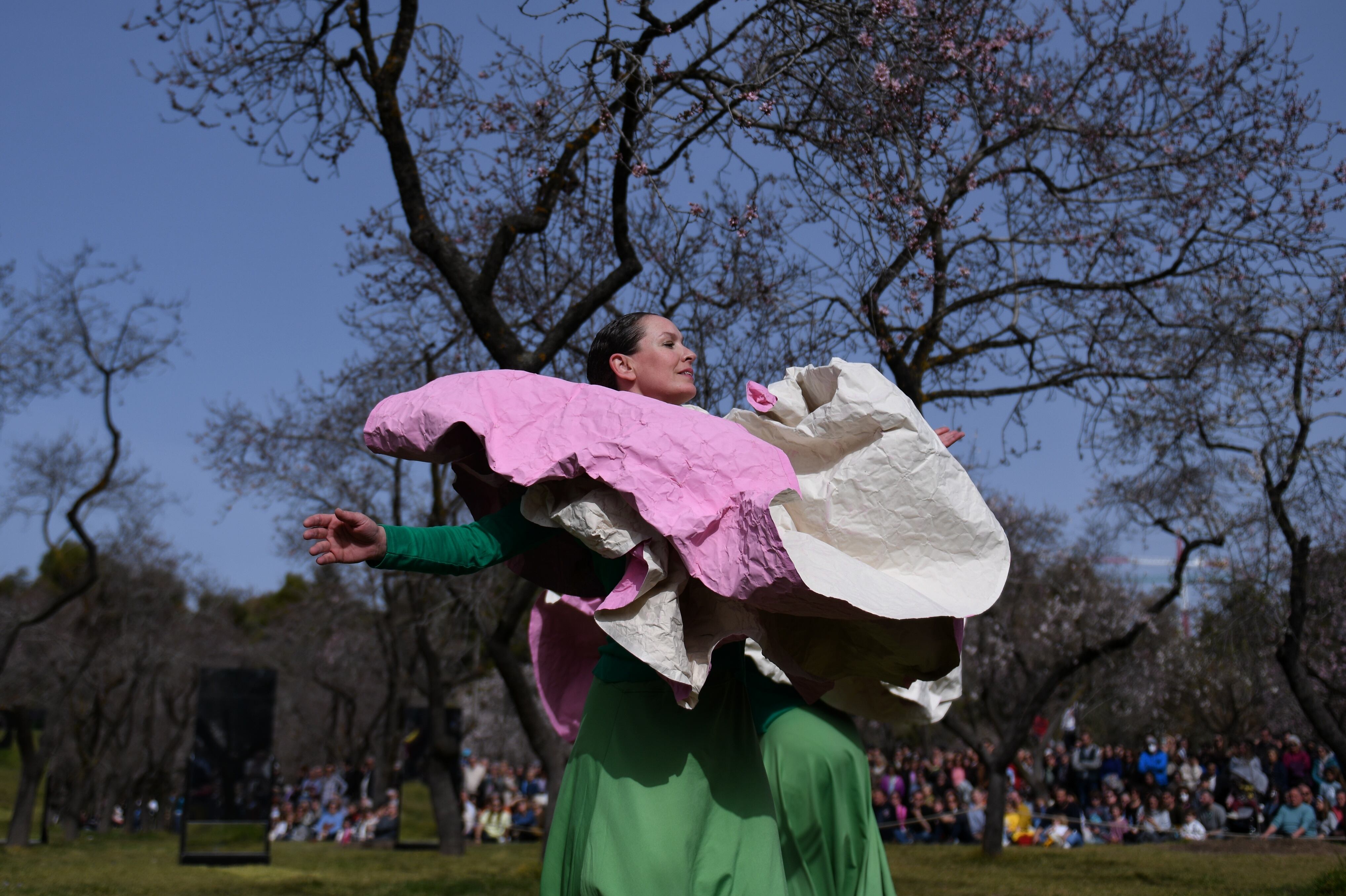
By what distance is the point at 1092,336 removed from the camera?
873 centimetres

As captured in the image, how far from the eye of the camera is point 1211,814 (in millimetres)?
14898

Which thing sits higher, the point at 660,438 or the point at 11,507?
the point at 11,507

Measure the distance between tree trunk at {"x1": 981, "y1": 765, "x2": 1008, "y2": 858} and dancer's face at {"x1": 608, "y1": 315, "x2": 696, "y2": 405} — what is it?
34.0ft

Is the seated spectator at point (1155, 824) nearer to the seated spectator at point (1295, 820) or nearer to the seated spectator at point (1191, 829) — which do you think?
the seated spectator at point (1191, 829)

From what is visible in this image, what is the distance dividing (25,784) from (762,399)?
1700 cm

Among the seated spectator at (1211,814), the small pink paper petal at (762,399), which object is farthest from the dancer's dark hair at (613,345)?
the seated spectator at (1211,814)

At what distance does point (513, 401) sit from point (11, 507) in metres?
17.6

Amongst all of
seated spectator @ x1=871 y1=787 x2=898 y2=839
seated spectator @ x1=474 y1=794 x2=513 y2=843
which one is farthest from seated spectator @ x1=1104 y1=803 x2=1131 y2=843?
seated spectator @ x1=474 y1=794 x2=513 y2=843

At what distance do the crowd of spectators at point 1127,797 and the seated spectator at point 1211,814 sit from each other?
2cm

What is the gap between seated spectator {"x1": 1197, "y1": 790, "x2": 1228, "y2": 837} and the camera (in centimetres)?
1473

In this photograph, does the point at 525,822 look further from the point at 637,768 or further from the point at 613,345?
the point at 637,768

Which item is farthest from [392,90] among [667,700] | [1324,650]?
[1324,650]

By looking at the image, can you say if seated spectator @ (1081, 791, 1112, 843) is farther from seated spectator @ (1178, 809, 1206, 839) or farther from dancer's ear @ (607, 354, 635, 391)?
dancer's ear @ (607, 354, 635, 391)

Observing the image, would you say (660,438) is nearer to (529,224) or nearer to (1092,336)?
(529,224)
